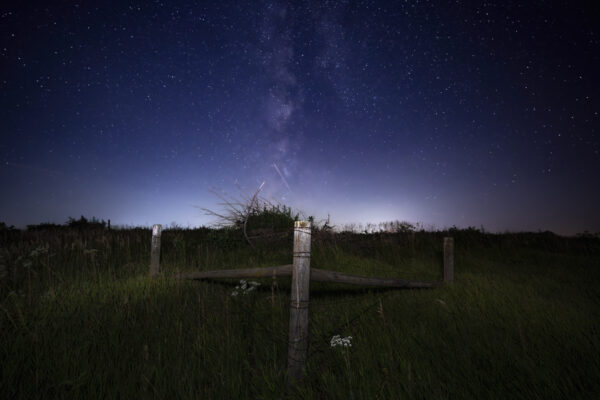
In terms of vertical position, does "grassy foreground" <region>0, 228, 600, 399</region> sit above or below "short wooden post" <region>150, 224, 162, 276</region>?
below

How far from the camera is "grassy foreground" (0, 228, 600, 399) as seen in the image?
7.43 ft

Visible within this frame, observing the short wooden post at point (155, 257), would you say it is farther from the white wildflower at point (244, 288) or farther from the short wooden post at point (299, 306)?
the short wooden post at point (299, 306)

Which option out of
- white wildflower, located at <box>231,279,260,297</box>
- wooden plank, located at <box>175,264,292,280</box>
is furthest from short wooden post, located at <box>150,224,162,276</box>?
white wildflower, located at <box>231,279,260,297</box>

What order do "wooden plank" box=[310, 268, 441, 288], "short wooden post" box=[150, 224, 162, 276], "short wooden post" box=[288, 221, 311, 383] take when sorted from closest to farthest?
1. "short wooden post" box=[288, 221, 311, 383]
2. "wooden plank" box=[310, 268, 441, 288]
3. "short wooden post" box=[150, 224, 162, 276]

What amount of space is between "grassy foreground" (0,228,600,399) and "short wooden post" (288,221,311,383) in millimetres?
153

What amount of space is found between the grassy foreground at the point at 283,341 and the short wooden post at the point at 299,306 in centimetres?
15

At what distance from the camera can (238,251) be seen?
8570mm

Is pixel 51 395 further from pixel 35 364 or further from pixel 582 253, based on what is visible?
pixel 582 253

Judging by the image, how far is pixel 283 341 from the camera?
10.3 ft

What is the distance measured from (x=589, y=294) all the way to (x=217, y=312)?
6828mm

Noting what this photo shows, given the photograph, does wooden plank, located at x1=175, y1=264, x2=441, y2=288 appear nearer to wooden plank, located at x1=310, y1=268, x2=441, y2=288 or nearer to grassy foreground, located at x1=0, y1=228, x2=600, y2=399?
wooden plank, located at x1=310, y1=268, x2=441, y2=288

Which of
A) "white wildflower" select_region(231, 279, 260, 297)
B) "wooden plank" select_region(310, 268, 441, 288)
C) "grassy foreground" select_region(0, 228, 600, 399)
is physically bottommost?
"grassy foreground" select_region(0, 228, 600, 399)

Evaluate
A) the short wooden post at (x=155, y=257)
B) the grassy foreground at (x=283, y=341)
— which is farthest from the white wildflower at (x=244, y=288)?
the short wooden post at (x=155, y=257)

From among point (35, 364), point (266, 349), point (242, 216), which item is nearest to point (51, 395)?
point (35, 364)
